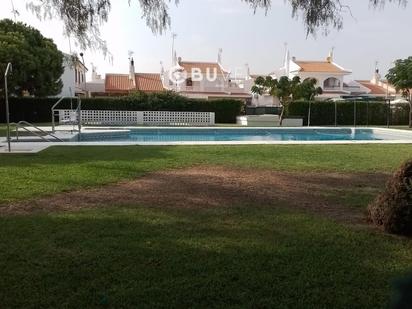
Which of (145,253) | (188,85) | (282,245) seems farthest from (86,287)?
(188,85)

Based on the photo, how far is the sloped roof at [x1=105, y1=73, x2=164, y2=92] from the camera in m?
52.2

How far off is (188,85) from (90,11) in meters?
43.2

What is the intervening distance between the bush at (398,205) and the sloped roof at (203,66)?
155 ft

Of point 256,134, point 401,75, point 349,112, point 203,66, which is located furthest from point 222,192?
point 203,66

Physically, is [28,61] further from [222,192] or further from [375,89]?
[375,89]

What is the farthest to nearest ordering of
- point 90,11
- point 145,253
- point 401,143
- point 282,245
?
point 401,143, point 90,11, point 282,245, point 145,253

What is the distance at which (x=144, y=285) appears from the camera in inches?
135

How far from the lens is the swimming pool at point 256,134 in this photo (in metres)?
20.8

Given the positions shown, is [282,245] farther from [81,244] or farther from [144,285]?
[81,244]

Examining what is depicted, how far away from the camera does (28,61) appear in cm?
2748

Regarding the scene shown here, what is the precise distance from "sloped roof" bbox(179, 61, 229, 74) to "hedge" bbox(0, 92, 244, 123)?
21.2m

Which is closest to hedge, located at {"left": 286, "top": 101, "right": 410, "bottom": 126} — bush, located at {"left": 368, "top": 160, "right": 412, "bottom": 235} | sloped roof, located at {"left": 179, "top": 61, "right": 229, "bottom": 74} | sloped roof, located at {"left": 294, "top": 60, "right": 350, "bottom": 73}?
sloped roof, located at {"left": 179, "top": 61, "right": 229, "bottom": 74}

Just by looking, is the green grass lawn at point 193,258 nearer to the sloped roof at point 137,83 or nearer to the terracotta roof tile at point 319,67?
the sloped roof at point 137,83

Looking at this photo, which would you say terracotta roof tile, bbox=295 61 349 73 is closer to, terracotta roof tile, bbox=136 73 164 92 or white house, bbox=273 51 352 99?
white house, bbox=273 51 352 99
